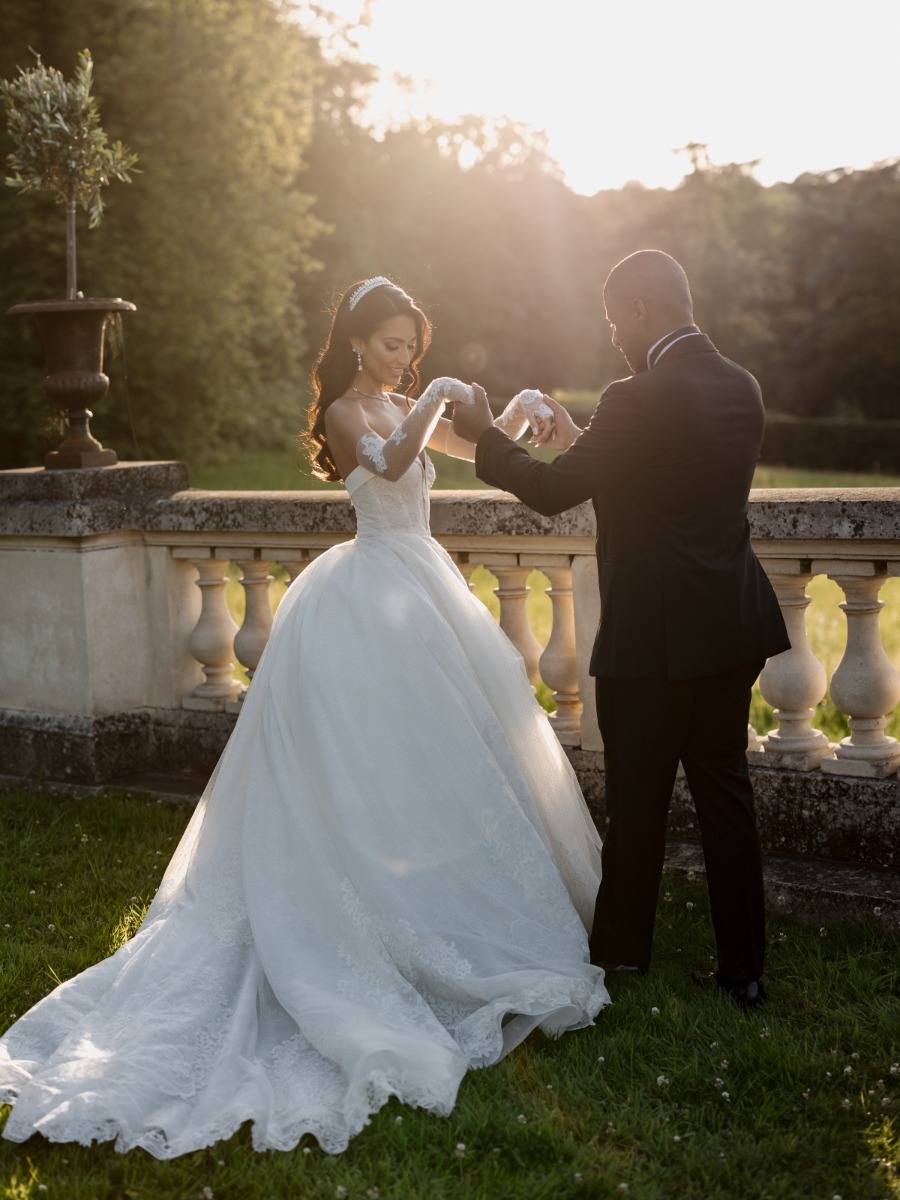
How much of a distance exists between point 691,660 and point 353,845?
1122 millimetres

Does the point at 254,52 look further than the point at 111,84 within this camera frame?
Yes

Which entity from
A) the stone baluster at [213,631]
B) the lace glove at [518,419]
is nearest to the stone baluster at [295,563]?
the stone baluster at [213,631]

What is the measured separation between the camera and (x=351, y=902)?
3.66 metres

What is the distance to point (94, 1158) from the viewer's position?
2955mm

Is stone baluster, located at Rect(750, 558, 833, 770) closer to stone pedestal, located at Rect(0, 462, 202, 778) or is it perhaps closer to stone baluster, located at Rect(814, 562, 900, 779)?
stone baluster, located at Rect(814, 562, 900, 779)

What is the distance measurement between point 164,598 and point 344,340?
82.1 inches

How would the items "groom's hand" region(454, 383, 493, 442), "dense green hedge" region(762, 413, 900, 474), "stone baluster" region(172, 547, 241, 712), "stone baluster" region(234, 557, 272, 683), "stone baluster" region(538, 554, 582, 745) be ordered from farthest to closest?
"dense green hedge" region(762, 413, 900, 474) < "stone baluster" region(172, 547, 241, 712) < "stone baluster" region(234, 557, 272, 683) < "stone baluster" region(538, 554, 582, 745) < "groom's hand" region(454, 383, 493, 442)

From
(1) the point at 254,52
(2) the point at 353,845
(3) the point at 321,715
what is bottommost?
(2) the point at 353,845

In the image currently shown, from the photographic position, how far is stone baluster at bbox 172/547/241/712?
18.8ft

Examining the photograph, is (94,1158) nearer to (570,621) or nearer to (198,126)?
(570,621)

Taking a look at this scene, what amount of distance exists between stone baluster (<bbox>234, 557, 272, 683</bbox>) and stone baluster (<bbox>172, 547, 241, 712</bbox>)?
172mm

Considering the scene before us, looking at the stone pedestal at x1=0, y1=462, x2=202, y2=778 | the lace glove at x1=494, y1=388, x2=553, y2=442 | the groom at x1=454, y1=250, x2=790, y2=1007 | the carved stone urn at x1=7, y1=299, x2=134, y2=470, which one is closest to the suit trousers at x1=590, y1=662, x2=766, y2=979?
the groom at x1=454, y1=250, x2=790, y2=1007

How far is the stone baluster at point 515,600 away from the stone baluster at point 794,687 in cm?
96

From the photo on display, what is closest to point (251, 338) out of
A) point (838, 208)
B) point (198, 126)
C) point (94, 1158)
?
point (198, 126)
